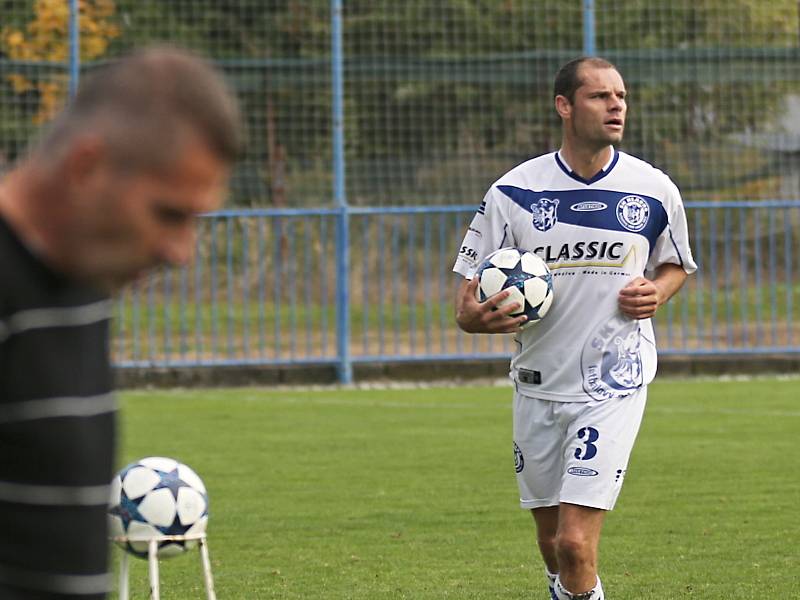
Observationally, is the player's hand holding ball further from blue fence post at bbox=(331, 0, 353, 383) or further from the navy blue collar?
blue fence post at bbox=(331, 0, 353, 383)

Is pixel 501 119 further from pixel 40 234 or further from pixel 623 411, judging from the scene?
pixel 40 234

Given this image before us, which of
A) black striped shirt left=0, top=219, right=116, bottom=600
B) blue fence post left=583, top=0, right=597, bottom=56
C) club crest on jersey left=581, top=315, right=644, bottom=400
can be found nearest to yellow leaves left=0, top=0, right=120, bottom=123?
blue fence post left=583, top=0, right=597, bottom=56

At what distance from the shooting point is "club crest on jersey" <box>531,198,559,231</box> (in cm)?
610

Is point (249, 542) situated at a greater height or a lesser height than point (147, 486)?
lesser

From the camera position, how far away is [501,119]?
56.1 ft

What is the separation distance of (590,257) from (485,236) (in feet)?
1.45

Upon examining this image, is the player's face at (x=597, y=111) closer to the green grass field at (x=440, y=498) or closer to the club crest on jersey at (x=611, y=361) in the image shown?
the club crest on jersey at (x=611, y=361)

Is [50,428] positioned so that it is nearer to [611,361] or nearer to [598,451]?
[598,451]

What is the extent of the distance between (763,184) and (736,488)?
786 cm

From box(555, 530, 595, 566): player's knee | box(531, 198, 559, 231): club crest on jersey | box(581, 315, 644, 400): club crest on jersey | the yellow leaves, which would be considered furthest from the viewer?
the yellow leaves

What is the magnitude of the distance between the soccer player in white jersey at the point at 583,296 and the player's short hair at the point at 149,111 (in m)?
3.85

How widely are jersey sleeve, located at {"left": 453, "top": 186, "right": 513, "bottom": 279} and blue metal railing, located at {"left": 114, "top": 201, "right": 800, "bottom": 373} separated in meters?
10.6

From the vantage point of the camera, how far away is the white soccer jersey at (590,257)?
602 centimetres

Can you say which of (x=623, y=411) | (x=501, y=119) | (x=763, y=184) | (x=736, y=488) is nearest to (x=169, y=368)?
(x=501, y=119)
